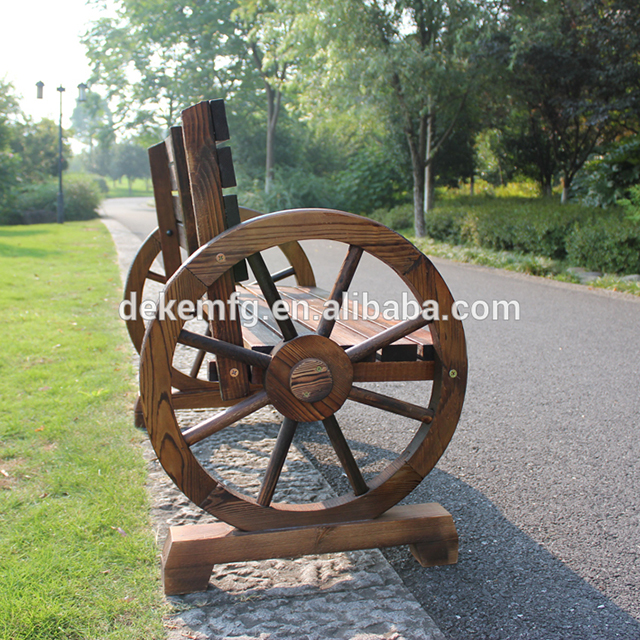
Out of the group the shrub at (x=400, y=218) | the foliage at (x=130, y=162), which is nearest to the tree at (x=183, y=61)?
the shrub at (x=400, y=218)

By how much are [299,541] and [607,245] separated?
923 centimetres

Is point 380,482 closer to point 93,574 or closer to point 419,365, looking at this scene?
point 419,365

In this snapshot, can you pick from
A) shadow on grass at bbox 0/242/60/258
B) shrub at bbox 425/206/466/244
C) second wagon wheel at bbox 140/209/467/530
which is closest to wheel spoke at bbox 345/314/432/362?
second wagon wheel at bbox 140/209/467/530

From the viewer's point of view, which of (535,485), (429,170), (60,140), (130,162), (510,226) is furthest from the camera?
(130,162)

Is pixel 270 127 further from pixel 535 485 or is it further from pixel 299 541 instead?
pixel 299 541

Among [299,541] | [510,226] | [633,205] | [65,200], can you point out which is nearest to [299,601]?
[299,541]

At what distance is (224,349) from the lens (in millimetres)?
1972

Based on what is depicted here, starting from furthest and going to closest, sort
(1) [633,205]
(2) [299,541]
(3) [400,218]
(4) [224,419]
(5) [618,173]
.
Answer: (3) [400,218] < (5) [618,173] < (1) [633,205] < (2) [299,541] < (4) [224,419]

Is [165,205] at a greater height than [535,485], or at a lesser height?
greater

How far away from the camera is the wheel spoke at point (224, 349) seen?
6.33 ft

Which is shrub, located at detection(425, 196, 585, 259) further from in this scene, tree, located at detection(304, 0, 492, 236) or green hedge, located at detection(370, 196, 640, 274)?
tree, located at detection(304, 0, 492, 236)

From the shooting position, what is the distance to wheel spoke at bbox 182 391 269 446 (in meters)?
1.94

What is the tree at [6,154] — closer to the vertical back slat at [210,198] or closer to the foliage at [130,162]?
the vertical back slat at [210,198]

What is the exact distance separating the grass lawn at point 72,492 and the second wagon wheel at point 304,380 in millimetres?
461
